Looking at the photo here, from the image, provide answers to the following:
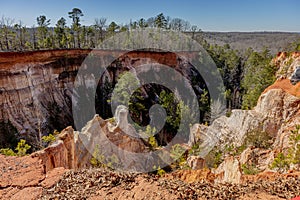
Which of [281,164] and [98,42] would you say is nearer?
[281,164]

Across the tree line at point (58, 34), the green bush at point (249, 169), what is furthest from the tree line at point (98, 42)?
the green bush at point (249, 169)

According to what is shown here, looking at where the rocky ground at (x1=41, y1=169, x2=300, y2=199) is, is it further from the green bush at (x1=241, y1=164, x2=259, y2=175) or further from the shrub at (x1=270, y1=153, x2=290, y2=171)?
the green bush at (x1=241, y1=164, x2=259, y2=175)

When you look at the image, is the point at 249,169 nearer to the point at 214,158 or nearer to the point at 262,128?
the point at 214,158

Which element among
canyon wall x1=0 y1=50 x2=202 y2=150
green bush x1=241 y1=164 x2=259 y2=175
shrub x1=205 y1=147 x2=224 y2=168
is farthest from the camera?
canyon wall x1=0 y1=50 x2=202 y2=150

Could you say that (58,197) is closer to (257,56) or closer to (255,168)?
(255,168)

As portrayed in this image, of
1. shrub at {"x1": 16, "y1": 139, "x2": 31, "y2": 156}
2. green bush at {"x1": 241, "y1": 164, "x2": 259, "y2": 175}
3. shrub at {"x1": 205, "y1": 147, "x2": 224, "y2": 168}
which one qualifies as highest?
shrub at {"x1": 16, "y1": 139, "x2": 31, "y2": 156}

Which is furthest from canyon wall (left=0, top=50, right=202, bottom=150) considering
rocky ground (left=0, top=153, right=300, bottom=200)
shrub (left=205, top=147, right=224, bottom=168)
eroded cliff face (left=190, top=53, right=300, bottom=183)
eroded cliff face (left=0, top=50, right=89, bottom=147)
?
eroded cliff face (left=190, top=53, right=300, bottom=183)

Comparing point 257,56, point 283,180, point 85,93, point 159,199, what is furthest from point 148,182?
point 257,56

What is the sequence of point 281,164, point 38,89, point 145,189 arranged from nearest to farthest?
point 145,189 → point 281,164 → point 38,89

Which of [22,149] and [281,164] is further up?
[281,164]

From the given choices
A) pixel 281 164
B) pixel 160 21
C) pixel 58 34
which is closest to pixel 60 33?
pixel 58 34

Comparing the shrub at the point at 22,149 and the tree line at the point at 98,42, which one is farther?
the tree line at the point at 98,42

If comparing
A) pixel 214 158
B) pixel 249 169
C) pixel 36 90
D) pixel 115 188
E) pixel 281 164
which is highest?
pixel 36 90

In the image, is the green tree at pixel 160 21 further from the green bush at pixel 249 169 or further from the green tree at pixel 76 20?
the green bush at pixel 249 169
